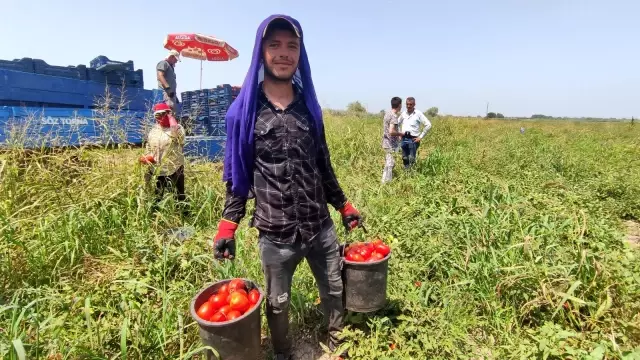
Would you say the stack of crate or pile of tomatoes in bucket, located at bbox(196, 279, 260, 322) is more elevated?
the stack of crate

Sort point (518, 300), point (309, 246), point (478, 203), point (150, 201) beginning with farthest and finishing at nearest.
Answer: point (478, 203) < point (150, 201) < point (518, 300) < point (309, 246)

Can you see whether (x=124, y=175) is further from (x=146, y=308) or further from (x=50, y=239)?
(x=146, y=308)

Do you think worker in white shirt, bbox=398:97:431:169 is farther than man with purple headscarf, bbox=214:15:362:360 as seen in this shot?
Yes

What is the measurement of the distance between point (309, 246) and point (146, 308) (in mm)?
1285

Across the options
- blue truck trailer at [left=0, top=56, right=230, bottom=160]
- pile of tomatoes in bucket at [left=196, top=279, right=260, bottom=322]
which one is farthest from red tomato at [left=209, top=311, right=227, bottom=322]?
blue truck trailer at [left=0, top=56, right=230, bottom=160]

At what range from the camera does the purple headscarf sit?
1716mm

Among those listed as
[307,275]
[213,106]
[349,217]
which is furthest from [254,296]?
[213,106]

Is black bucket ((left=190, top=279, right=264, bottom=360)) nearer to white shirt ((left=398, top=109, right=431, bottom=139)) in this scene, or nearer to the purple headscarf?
the purple headscarf

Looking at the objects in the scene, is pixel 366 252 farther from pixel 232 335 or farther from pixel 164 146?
pixel 164 146

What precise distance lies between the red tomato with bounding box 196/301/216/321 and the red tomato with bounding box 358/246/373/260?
98 cm

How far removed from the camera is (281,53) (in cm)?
174

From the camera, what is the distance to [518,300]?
247cm

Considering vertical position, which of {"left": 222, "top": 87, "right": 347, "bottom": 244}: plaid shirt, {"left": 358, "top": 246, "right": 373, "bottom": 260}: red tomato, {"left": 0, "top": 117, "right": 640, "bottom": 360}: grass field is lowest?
{"left": 0, "top": 117, "right": 640, "bottom": 360}: grass field

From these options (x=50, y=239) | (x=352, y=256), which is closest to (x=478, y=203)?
(x=352, y=256)
